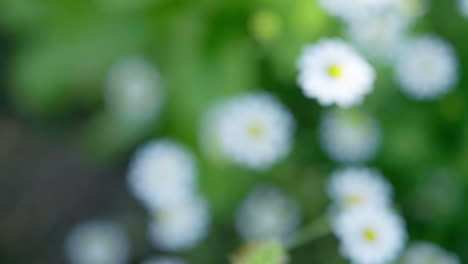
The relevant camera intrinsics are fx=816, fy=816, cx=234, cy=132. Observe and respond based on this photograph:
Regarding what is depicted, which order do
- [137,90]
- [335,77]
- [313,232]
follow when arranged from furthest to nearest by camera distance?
[137,90] < [313,232] < [335,77]

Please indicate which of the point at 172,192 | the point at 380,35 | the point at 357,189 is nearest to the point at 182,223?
the point at 172,192

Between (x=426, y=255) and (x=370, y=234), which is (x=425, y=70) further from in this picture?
(x=370, y=234)

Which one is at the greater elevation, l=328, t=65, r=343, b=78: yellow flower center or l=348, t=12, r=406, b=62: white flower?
l=348, t=12, r=406, b=62: white flower

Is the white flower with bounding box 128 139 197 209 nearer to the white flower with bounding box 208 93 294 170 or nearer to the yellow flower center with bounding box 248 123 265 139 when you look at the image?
the white flower with bounding box 208 93 294 170

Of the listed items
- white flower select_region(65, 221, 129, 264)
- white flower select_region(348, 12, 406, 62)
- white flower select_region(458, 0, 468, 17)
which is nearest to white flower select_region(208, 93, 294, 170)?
white flower select_region(348, 12, 406, 62)

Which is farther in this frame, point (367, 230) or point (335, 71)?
point (367, 230)

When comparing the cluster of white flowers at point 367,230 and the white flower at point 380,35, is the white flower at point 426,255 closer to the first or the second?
the cluster of white flowers at point 367,230

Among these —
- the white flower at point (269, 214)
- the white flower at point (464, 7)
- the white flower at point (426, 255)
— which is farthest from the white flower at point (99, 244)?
the white flower at point (464, 7)
